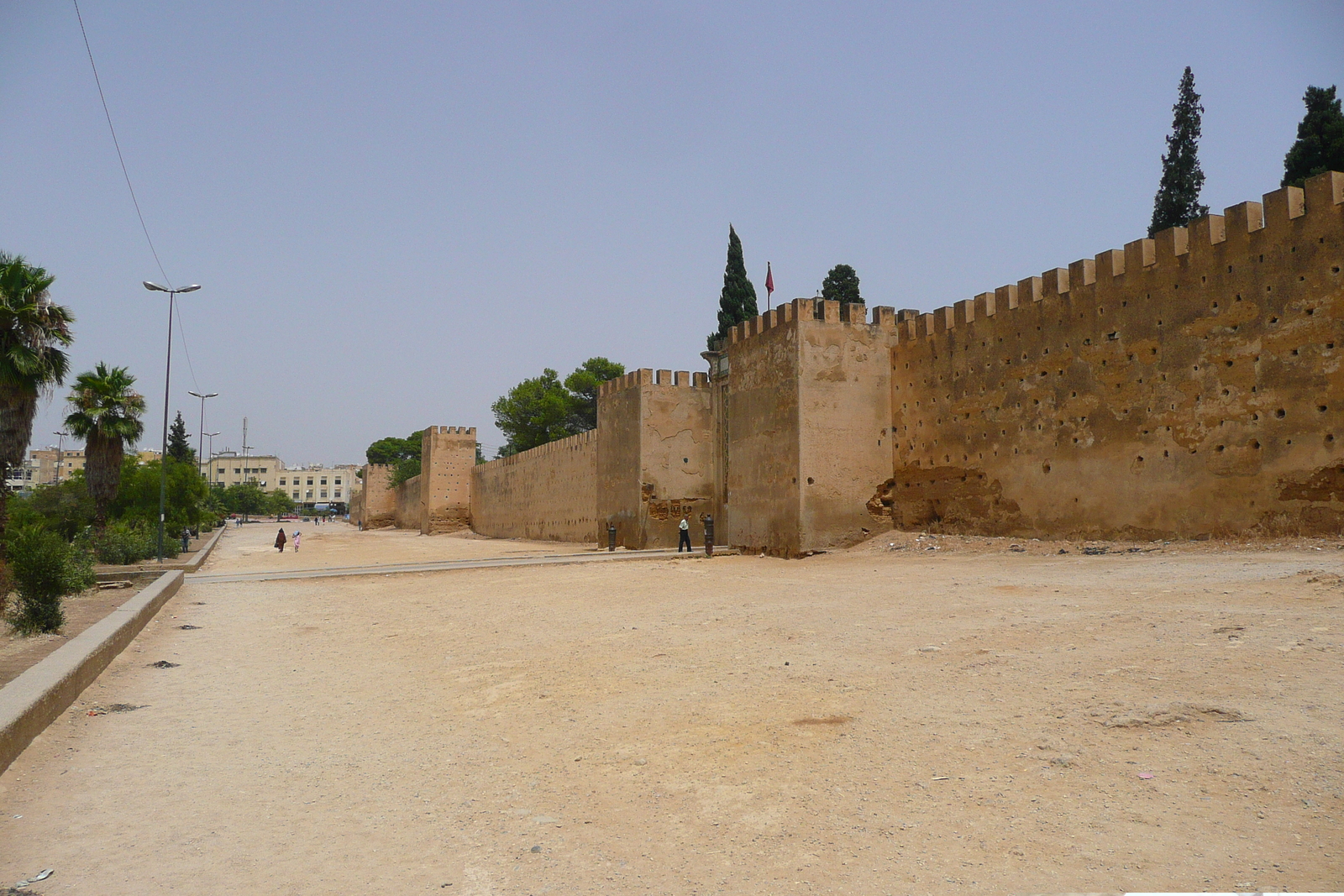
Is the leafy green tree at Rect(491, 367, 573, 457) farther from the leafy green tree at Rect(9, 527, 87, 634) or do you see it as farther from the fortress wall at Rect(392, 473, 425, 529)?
the leafy green tree at Rect(9, 527, 87, 634)

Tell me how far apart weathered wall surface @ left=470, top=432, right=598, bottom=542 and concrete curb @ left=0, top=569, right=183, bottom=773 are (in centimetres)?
1906

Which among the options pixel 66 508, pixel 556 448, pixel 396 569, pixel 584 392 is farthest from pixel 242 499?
pixel 396 569

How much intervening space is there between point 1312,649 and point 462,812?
5.18 metres

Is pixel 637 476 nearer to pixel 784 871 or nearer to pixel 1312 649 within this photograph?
pixel 1312 649

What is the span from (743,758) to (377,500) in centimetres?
6467

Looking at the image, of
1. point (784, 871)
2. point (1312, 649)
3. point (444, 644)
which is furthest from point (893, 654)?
point (444, 644)

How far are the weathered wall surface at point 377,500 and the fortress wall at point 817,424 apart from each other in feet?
167

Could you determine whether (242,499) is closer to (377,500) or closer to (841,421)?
(377,500)

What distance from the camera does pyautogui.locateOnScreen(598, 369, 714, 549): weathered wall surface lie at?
75.4 feet

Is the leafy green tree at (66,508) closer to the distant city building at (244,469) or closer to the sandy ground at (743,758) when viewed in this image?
the sandy ground at (743,758)

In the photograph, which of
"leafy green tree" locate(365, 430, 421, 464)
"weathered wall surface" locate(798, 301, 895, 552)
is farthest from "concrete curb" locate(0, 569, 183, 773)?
"leafy green tree" locate(365, 430, 421, 464)

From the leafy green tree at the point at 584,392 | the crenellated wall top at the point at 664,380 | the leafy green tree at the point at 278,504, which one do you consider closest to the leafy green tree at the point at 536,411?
the leafy green tree at the point at 584,392

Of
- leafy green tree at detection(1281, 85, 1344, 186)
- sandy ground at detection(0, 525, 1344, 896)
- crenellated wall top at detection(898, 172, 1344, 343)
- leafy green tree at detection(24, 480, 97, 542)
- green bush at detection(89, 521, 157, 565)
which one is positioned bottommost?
sandy ground at detection(0, 525, 1344, 896)

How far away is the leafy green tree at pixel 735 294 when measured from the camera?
1651 inches
